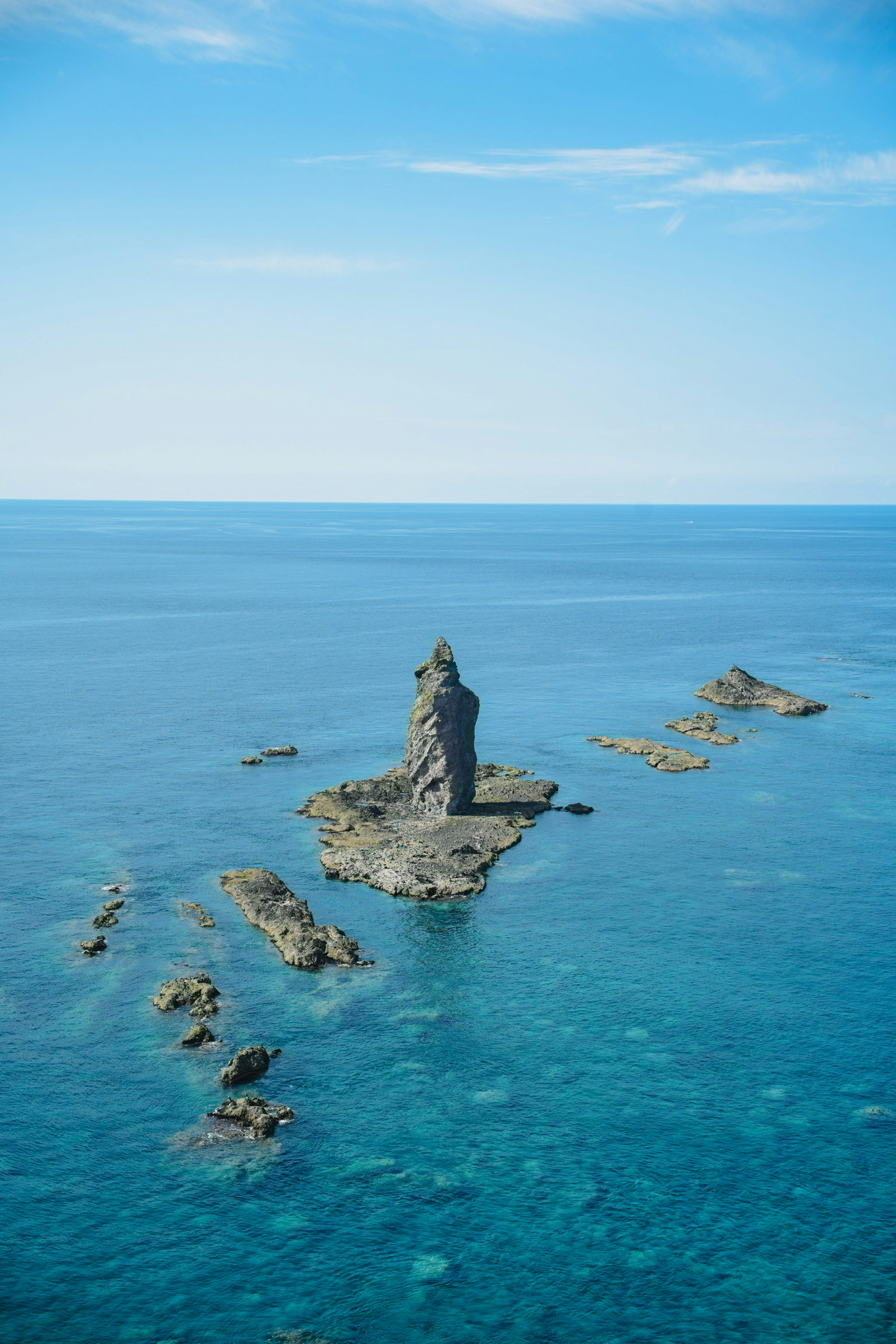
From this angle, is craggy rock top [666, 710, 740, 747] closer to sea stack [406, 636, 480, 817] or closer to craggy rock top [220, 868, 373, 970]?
sea stack [406, 636, 480, 817]

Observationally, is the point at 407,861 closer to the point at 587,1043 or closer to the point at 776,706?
the point at 587,1043

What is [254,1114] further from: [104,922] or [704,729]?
[704,729]

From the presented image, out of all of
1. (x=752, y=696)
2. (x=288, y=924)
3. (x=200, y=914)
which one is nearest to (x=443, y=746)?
(x=288, y=924)

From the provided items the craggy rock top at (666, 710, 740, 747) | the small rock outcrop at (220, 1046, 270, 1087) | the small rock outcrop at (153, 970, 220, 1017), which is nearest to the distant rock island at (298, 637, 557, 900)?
the small rock outcrop at (153, 970, 220, 1017)

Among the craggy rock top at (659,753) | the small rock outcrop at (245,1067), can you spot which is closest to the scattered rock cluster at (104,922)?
the small rock outcrop at (245,1067)

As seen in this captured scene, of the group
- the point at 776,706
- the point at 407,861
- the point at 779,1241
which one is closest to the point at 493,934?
the point at 407,861
